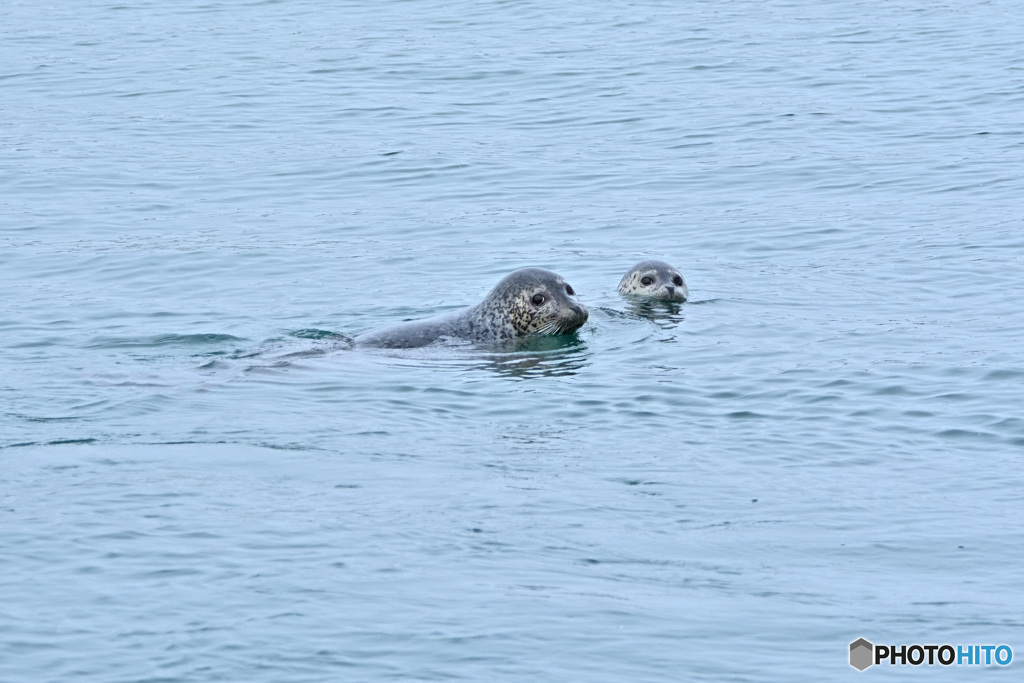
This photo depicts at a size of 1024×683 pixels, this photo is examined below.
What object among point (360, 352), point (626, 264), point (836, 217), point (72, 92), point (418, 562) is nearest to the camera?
point (418, 562)

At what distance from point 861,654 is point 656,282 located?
28.5 ft

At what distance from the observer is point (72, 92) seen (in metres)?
29.3

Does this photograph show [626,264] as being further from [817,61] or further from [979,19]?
[979,19]

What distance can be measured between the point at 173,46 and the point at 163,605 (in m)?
27.7

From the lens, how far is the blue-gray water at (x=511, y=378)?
779 cm

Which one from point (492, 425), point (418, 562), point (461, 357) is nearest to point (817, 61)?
point (461, 357)

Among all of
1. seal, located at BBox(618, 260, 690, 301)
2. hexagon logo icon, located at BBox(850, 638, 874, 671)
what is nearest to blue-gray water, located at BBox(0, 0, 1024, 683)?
hexagon logo icon, located at BBox(850, 638, 874, 671)

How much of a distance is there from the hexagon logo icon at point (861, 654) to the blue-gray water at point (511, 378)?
7 centimetres

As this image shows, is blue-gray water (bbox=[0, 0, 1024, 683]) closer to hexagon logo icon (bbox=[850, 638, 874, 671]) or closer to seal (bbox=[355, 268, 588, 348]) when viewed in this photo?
hexagon logo icon (bbox=[850, 638, 874, 671])

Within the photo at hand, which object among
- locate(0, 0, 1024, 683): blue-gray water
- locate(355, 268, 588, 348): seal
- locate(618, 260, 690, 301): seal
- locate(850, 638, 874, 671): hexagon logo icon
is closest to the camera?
locate(850, 638, 874, 671): hexagon logo icon
